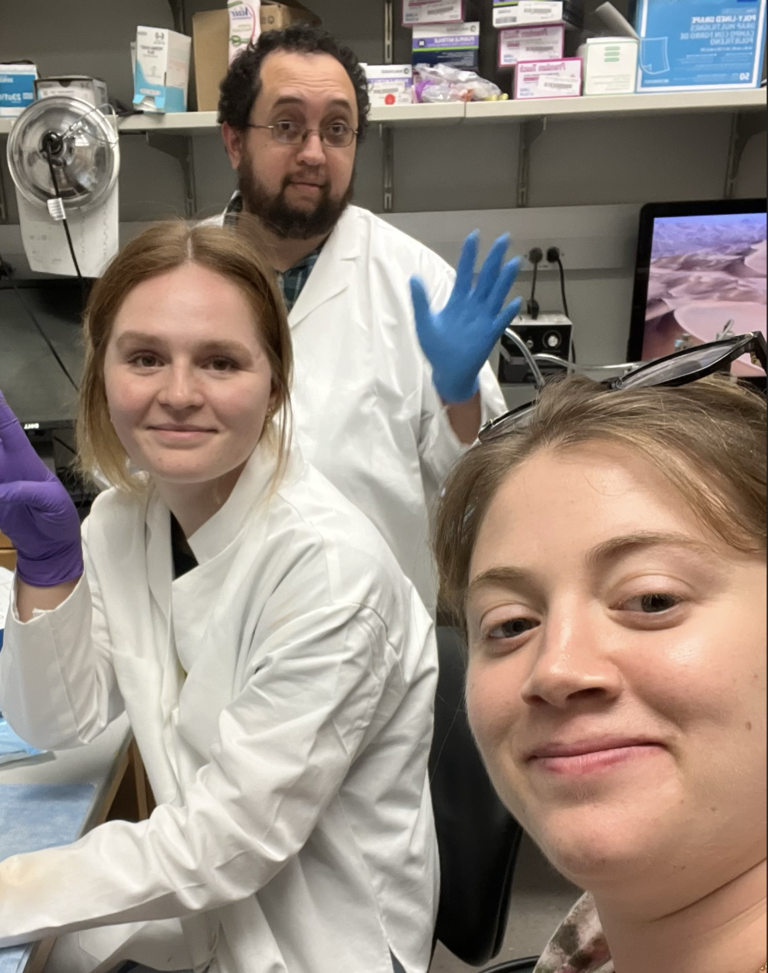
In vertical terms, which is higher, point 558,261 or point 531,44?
point 531,44

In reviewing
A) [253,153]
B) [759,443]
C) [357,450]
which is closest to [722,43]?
[253,153]

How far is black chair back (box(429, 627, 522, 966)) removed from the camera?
95 centimetres

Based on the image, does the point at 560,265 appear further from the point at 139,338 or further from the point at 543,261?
the point at 139,338

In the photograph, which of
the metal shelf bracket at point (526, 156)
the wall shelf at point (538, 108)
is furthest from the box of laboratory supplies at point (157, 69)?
the metal shelf bracket at point (526, 156)

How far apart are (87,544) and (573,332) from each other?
1647 mm

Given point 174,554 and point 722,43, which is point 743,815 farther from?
point 722,43

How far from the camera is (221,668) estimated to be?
0.94 m

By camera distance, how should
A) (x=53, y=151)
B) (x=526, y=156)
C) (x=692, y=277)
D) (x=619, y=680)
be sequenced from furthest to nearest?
1. (x=526, y=156)
2. (x=692, y=277)
3. (x=53, y=151)
4. (x=619, y=680)

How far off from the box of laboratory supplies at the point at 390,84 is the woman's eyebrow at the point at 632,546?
169 centimetres

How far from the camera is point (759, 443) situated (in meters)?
0.55

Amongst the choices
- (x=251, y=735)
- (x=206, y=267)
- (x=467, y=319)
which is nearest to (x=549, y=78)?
(x=467, y=319)

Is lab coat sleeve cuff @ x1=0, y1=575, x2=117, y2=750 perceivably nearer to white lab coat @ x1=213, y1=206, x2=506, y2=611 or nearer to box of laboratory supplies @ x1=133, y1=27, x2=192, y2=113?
white lab coat @ x1=213, y1=206, x2=506, y2=611

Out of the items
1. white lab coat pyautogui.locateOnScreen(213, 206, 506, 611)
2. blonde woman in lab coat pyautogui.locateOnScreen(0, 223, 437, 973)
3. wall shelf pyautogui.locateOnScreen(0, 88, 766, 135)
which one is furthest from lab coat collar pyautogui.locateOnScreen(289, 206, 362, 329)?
blonde woman in lab coat pyautogui.locateOnScreen(0, 223, 437, 973)

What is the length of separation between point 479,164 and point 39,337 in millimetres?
1341
